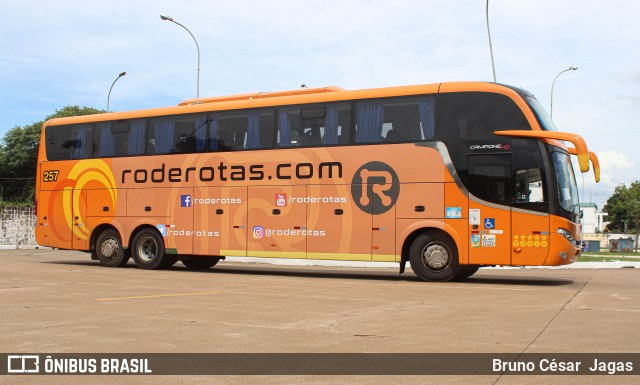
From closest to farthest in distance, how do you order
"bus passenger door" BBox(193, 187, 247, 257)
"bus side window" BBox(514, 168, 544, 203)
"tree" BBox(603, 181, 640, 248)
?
1. "bus side window" BBox(514, 168, 544, 203)
2. "bus passenger door" BBox(193, 187, 247, 257)
3. "tree" BBox(603, 181, 640, 248)

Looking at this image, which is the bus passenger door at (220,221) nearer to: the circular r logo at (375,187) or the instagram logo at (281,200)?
the instagram logo at (281,200)

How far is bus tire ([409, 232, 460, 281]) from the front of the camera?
51.7 feet

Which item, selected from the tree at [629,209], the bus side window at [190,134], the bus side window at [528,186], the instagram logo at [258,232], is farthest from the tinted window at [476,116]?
the tree at [629,209]

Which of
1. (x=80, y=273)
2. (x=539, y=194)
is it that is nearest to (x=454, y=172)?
(x=539, y=194)

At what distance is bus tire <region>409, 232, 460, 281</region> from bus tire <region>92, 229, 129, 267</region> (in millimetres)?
8793

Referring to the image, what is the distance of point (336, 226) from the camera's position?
1719cm

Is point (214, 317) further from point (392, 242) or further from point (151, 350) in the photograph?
point (392, 242)

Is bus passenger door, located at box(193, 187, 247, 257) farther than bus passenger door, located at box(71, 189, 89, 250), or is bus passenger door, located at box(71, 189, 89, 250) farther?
bus passenger door, located at box(71, 189, 89, 250)

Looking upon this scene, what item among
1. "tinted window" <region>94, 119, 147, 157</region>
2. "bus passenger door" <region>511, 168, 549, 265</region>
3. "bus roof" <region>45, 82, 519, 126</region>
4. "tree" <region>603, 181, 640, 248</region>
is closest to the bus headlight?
"bus passenger door" <region>511, 168, 549, 265</region>

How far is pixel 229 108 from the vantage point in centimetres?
1886

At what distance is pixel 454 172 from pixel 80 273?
9063 millimetres

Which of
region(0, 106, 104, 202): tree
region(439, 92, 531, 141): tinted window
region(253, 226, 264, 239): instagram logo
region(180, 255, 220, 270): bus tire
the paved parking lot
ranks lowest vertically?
the paved parking lot

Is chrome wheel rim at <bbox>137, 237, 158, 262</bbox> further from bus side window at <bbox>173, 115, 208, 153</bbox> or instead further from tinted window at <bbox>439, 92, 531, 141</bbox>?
tinted window at <bbox>439, 92, 531, 141</bbox>

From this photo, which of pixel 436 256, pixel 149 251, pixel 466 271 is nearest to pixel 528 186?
pixel 436 256
